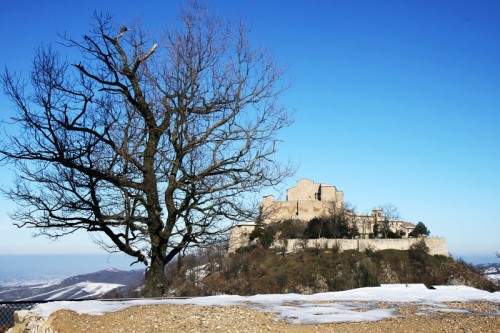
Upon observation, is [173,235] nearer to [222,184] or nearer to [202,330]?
[222,184]

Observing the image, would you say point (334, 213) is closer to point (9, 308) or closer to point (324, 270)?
point (324, 270)

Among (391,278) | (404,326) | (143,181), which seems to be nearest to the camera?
(404,326)

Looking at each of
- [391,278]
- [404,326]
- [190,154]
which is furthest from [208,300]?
[391,278]

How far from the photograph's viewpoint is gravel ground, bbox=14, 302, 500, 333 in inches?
280

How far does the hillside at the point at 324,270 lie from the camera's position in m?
52.0

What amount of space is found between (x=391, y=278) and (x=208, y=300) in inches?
2017

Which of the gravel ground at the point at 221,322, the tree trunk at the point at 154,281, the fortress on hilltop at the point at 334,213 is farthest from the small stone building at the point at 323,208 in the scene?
the gravel ground at the point at 221,322

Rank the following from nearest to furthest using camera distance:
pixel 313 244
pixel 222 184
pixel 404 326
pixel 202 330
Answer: pixel 202 330, pixel 404 326, pixel 222 184, pixel 313 244

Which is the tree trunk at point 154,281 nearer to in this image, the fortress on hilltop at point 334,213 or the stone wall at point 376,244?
the fortress on hilltop at point 334,213

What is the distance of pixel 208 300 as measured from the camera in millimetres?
9906

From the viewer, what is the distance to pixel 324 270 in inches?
2259

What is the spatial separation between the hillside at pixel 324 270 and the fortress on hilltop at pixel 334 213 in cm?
187

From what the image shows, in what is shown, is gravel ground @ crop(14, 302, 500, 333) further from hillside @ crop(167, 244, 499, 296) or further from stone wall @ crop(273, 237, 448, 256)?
stone wall @ crop(273, 237, 448, 256)

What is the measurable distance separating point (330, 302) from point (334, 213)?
209 ft
